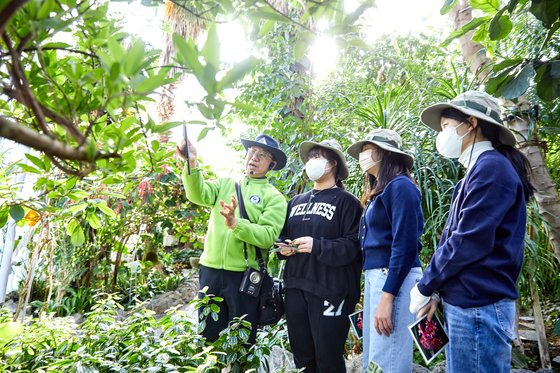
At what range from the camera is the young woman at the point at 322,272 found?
2.15 meters

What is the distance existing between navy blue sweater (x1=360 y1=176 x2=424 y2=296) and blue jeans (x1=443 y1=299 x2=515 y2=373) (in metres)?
0.41

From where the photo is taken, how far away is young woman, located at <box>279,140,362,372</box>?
215 centimetres

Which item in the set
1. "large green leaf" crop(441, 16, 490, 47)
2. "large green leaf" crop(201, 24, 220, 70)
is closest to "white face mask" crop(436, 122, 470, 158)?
"large green leaf" crop(441, 16, 490, 47)

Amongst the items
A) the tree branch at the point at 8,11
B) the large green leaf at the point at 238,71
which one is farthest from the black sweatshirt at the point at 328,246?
the tree branch at the point at 8,11

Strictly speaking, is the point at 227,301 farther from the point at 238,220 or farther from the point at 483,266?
the point at 483,266

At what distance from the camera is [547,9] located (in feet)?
3.42

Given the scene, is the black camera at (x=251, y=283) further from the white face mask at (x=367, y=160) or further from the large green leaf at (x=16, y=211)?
the large green leaf at (x=16, y=211)

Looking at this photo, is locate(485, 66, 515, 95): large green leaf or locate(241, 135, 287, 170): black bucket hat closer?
locate(485, 66, 515, 95): large green leaf

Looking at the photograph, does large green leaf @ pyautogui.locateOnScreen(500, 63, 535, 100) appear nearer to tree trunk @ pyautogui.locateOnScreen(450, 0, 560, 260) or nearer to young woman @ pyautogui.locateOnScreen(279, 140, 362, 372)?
tree trunk @ pyautogui.locateOnScreen(450, 0, 560, 260)

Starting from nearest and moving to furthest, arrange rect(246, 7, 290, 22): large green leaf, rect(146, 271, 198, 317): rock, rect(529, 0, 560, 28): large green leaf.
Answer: rect(246, 7, 290, 22): large green leaf, rect(529, 0, 560, 28): large green leaf, rect(146, 271, 198, 317): rock

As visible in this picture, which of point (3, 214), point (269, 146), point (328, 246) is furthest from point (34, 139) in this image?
point (269, 146)

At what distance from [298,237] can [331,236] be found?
188 mm

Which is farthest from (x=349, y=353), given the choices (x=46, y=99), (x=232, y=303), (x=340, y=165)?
(x=46, y=99)

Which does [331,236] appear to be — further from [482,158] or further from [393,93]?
[393,93]
